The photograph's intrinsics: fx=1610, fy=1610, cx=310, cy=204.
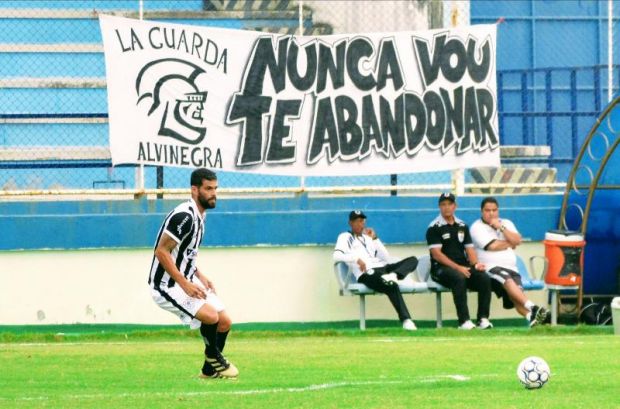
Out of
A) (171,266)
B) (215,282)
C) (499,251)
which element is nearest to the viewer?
(171,266)

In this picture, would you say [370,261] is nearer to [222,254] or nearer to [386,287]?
[386,287]

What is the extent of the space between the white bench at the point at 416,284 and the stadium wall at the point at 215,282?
27 cm

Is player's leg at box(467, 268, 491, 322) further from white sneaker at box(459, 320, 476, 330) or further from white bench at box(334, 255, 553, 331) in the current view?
white bench at box(334, 255, 553, 331)

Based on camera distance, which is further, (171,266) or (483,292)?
(483,292)

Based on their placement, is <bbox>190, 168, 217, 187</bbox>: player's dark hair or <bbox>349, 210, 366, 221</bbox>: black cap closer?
<bbox>190, 168, 217, 187</bbox>: player's dark hair

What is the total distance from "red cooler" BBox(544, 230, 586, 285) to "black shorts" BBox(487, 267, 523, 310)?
460mm

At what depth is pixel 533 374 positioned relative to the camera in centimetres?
1084

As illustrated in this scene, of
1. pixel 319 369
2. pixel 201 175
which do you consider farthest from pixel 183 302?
pixel 319 369

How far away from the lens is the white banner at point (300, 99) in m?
18.2

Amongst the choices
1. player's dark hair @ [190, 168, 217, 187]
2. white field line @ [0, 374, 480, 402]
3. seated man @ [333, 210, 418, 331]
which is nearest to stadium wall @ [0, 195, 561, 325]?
seated man @ [333, 210, 418, 331]

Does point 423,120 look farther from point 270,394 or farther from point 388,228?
point 270,394

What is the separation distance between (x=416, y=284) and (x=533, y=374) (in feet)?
23.6

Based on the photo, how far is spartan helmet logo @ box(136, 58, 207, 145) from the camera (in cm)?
1817

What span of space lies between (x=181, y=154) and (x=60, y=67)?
213 centimetres
